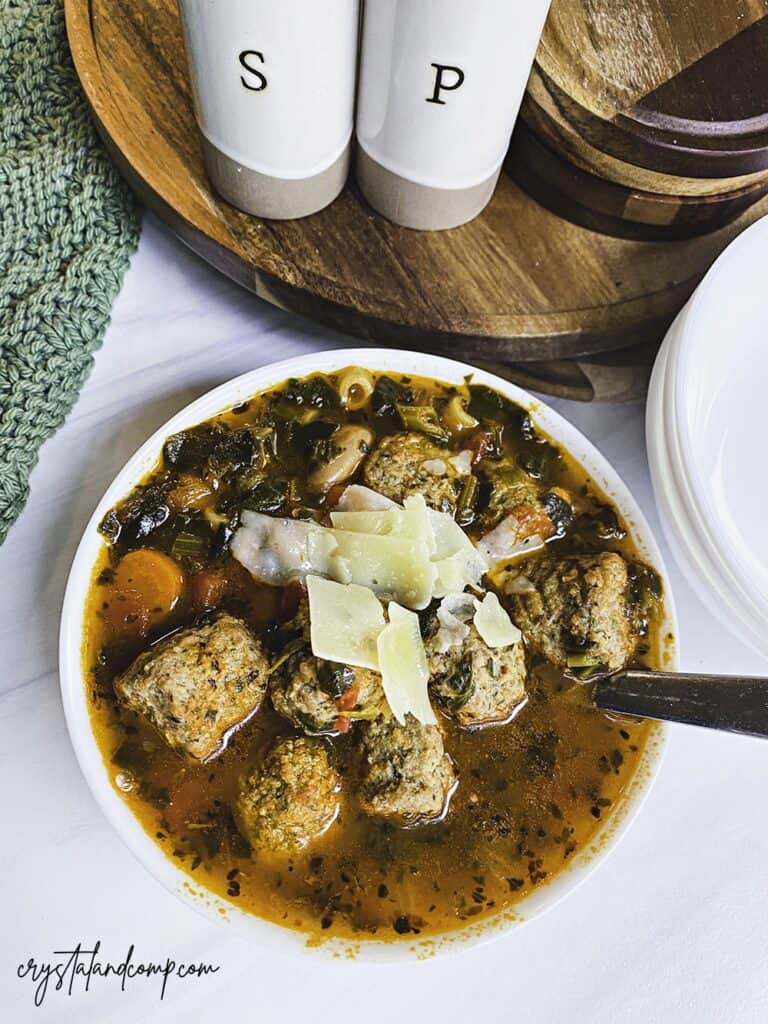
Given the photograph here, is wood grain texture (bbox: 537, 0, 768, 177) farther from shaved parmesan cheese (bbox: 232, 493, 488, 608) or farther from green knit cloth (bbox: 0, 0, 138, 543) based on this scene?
green knit cloth (bbox: 0, 0, 138, 543)

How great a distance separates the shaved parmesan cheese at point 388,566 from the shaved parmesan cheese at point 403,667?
0.09 metres

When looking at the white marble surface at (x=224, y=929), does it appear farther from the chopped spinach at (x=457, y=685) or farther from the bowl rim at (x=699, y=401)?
the chopped spinach at (x=457, y=685)

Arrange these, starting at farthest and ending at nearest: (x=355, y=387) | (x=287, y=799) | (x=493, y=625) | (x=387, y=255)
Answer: (x=387, y=255)
(x=355, y=387)
(x=493, y=625)
(x=287, y=799)

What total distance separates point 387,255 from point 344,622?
3.35ft

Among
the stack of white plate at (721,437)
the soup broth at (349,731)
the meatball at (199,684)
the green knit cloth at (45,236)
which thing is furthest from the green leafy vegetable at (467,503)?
the green knit cloth at (45,236)

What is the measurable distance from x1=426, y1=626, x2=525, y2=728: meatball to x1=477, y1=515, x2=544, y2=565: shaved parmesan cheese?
0.81ft

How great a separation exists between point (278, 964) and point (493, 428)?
1409 mm

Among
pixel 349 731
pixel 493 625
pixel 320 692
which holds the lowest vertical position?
pixel 349 731

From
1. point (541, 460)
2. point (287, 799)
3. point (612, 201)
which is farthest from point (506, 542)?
point (612, 201)

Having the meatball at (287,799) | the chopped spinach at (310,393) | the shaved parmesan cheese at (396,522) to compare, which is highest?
the chopped spinach at (310,393)

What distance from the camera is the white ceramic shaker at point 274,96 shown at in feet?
6.09

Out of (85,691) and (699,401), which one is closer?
(85,691)

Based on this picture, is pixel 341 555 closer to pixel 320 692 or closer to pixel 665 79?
pixel 320 692

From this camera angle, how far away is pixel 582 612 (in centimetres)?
214
